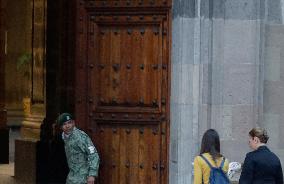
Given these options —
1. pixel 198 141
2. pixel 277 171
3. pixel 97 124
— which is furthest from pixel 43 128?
pixel 277 171

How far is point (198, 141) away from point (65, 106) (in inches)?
213

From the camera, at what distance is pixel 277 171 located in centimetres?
700

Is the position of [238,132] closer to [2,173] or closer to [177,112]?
[177,112]

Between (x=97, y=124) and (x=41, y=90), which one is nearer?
(x=97, y=124)

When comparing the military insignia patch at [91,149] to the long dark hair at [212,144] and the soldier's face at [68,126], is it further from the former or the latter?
the long dark hair at [212,144]

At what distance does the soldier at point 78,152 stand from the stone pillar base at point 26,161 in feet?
15.7

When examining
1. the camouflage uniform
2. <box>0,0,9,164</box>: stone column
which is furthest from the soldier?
<box>0,0,9,164</box>: stone column

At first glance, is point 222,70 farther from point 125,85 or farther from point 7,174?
point 7,174

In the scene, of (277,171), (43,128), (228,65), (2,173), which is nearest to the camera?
(277,171)

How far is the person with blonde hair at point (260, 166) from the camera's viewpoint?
22.7ft

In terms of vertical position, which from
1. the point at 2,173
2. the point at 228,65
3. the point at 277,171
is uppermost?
the point at 228,65

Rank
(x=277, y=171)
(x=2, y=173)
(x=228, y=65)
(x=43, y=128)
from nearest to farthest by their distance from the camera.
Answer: (x=277, y=171), (x=228, y=65), (x=43, y=128), (x=2, y=173)

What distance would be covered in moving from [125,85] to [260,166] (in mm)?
2470

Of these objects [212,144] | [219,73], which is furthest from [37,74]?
[212,144]
